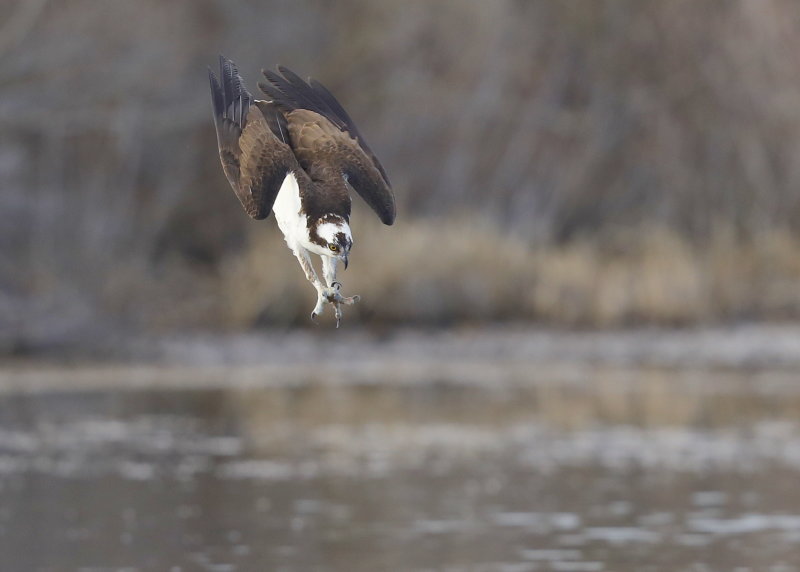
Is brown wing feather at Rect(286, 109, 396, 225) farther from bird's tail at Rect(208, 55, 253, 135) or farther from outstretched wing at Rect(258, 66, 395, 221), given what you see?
bird's tail at Rect(208, 55, 253, 135)

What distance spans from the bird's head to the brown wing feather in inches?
36.5

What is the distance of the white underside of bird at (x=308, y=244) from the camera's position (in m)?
7.41

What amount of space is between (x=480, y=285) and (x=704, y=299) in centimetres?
264

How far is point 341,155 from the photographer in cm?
855

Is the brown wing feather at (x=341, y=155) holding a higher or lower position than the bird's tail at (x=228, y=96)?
lower

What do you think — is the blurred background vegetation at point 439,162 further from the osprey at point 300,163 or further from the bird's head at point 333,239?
the bird's head at point 333,239

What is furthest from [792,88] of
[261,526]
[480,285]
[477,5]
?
[261,526]

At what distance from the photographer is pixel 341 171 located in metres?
8.43

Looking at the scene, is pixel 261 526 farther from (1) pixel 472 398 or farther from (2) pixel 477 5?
(2) pixel 477 5

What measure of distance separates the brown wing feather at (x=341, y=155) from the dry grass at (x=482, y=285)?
47.3 ft

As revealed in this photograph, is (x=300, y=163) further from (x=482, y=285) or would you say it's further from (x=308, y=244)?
(x=482, y=285)

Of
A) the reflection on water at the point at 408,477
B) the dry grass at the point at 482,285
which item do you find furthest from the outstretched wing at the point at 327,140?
the dry grass at the point at 482,285

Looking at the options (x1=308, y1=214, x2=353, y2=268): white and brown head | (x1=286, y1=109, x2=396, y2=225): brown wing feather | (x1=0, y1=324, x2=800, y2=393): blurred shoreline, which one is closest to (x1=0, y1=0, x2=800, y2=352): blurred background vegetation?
(x1=0, y1=324, x2=800, y2=393): blurred shoreline

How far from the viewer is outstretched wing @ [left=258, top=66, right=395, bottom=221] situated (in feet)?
28.0
